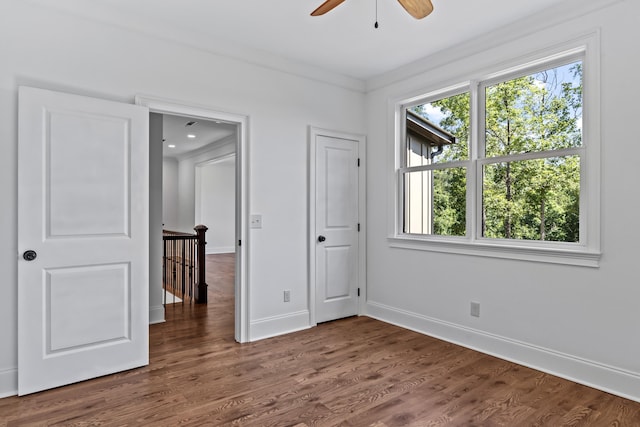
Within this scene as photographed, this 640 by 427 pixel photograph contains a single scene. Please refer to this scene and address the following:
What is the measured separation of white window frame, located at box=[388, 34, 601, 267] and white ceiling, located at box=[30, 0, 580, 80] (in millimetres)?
367

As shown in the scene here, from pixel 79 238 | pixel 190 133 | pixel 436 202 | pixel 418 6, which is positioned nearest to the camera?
pixel 418 6

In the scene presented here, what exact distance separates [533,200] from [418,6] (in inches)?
73.0

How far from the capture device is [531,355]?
2.98 m

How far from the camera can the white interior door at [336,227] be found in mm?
4109

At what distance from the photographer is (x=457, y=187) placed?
3.67 meters

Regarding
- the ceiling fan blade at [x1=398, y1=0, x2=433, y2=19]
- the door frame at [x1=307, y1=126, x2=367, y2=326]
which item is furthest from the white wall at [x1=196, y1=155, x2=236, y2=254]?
the ceiling fan blade at [x1=398, y1=0, x2=433, y2=19]

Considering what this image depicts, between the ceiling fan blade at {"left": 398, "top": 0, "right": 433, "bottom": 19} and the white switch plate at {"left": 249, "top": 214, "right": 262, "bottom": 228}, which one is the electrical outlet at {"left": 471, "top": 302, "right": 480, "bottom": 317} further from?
the ceiling fan blade at {"left": 398, "top": 0, "right": 433, "bottom": 19}

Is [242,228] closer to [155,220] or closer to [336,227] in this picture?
[336,227]

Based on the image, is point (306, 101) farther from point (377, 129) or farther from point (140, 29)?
point (140, 29)

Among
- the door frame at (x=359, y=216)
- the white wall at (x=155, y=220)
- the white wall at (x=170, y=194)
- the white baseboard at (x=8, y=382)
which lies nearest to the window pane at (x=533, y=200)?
the door frame at (x=359, y=216)

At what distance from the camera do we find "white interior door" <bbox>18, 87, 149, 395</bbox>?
2.49 meters

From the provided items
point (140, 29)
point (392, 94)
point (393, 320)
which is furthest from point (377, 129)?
point (140, 29)

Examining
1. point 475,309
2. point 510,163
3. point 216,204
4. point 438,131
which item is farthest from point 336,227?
point 216,204

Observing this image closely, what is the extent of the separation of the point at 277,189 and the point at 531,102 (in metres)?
2.38
